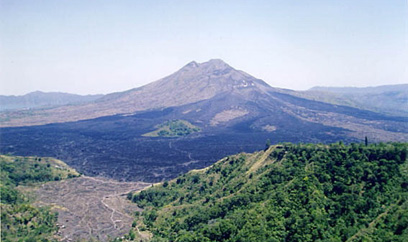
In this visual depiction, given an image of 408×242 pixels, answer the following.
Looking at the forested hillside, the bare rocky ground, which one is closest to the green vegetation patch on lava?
the bare rocky ground

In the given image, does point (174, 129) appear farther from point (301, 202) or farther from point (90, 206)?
point (301, 202)

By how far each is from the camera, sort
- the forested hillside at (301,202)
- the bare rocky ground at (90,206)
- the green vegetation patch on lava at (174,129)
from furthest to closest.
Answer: the green vegetation patch on lava at (174,129)
the bare rocky ground at (90,206)
the forested hillside at (301,202)

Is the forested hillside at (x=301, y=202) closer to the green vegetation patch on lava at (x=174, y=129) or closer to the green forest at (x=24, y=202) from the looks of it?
the green forest at (x=24, y=202)

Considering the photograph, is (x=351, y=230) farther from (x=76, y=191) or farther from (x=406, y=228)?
(x=76, y=191)

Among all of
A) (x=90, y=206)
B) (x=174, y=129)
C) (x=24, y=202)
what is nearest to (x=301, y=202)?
(x=90, y=206)

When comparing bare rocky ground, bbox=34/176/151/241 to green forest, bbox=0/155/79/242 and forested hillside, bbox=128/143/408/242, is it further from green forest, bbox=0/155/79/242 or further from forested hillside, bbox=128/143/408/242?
forested hillside, bbox=128/143/408/242

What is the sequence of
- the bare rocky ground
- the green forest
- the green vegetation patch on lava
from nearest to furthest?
the green forest → the bare rocky ground → the green vegetation patch on lava

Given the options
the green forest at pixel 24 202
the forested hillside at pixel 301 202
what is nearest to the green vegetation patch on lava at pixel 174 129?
the green forest at pixel 24 202
